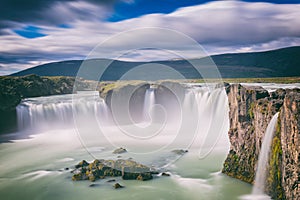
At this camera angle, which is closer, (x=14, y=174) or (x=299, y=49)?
(x=14, y=174)

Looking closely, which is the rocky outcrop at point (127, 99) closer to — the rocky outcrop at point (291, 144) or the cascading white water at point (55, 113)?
the cascading white water at point (55, 113)

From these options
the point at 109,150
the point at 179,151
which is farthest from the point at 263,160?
the point at 109,150

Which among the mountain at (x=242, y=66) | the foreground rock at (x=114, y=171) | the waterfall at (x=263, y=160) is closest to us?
the waterfall at (x=263, y=160)

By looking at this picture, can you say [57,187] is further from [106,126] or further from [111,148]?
[106,126]

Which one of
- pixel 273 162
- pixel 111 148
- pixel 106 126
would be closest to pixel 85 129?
pixel 106 126

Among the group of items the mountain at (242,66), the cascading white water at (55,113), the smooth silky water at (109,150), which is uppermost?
the mountain at (242,66)

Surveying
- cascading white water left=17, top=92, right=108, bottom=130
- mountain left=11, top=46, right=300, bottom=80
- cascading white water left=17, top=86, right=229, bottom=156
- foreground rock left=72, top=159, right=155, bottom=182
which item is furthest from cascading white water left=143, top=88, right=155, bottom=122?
mountain left=11, top=46, right=300, bottom=80

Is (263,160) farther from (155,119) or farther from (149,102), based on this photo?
(149,102)

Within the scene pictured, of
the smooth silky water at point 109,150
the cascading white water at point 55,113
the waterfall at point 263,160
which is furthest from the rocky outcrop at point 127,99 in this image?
the waterfall at point 263,160
